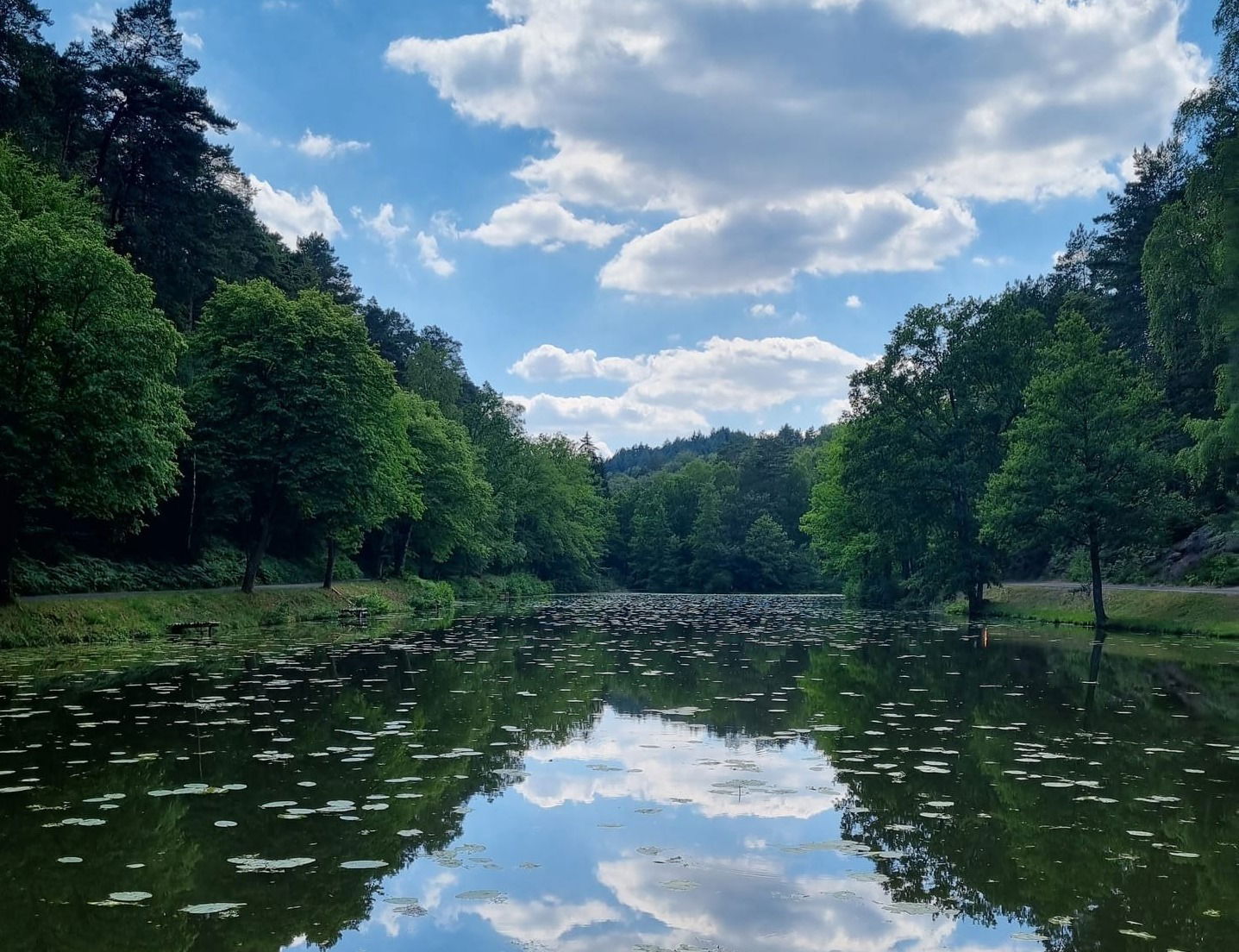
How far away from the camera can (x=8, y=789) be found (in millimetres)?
8117

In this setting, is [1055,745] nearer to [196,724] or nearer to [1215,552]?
[196,724]

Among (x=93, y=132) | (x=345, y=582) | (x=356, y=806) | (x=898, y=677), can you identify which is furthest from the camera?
(x=345, y=582)

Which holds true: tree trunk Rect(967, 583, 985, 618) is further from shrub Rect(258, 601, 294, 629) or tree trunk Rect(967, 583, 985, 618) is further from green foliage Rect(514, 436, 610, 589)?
green foliage Rect(514, 436, 610, 589)

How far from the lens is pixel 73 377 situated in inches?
827

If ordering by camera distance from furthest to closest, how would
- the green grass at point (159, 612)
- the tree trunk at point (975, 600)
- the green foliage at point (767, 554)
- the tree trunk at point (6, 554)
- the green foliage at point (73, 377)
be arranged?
the green foliage at point (767, 554) → the tree trunk at point (975, 600) → the green grass at point (159, 612) → the tree trunk at point (6, 554) → the green foliage at point (73, 377)

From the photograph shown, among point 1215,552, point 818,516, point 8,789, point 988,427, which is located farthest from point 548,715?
point 818,516

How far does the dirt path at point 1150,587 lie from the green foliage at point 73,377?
32.0 metres

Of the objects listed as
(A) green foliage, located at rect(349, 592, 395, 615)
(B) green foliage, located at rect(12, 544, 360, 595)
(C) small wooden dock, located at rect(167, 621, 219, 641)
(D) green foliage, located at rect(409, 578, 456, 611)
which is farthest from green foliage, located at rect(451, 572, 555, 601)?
(C) small wooden dock, located at rect(167, 621, 219, 641)

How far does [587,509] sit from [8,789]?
85353mm

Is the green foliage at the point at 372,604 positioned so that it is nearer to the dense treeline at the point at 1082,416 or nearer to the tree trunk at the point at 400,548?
the tree trunk at the point at 400,548

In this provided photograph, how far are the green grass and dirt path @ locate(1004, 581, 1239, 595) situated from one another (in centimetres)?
3063

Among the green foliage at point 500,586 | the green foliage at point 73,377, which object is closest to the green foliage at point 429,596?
the green foliage at point 500,586

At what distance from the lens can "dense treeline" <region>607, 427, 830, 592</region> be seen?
95000mm

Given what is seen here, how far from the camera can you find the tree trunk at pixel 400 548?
53594 millimetres
